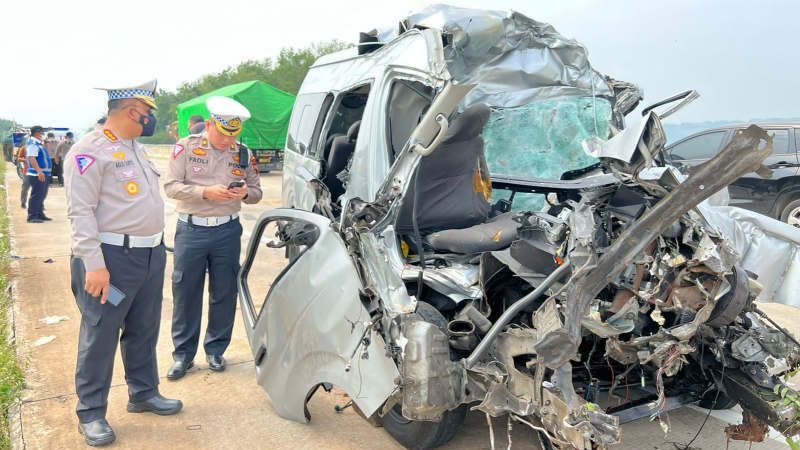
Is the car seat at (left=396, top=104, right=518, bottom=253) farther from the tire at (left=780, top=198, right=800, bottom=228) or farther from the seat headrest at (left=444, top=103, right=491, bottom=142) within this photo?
the tire at (left=780, top=198, right=800, bottom=228)

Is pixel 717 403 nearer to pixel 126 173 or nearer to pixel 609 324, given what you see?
pixel 609 324

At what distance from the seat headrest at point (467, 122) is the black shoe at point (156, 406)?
7.69 feet

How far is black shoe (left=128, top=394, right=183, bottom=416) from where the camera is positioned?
3.62 m

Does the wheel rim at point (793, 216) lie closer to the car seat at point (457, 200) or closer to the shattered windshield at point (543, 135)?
the shattered windshield at point (543, 135)

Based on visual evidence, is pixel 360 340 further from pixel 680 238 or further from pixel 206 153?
pixel 206 153

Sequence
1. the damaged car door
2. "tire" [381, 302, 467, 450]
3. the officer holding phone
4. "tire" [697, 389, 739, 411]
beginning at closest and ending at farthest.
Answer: the damaged car door, "tire" [381, 302, 467, 450], "tire" [697, 389, 739, 411], the officer holding phone

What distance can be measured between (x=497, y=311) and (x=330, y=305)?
0.91 meters

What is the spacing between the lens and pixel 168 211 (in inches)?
466

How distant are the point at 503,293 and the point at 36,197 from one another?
10528 millimetres

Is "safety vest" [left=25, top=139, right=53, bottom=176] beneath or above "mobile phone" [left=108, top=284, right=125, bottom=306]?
beneath

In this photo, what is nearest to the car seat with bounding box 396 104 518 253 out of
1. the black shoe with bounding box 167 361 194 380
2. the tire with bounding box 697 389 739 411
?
the tire with bounding box 697 389 739 411

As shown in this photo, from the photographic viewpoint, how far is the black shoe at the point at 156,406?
11.9 ft

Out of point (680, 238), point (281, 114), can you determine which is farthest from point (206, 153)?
point (281, 114)

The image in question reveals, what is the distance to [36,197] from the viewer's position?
10.8 meters
